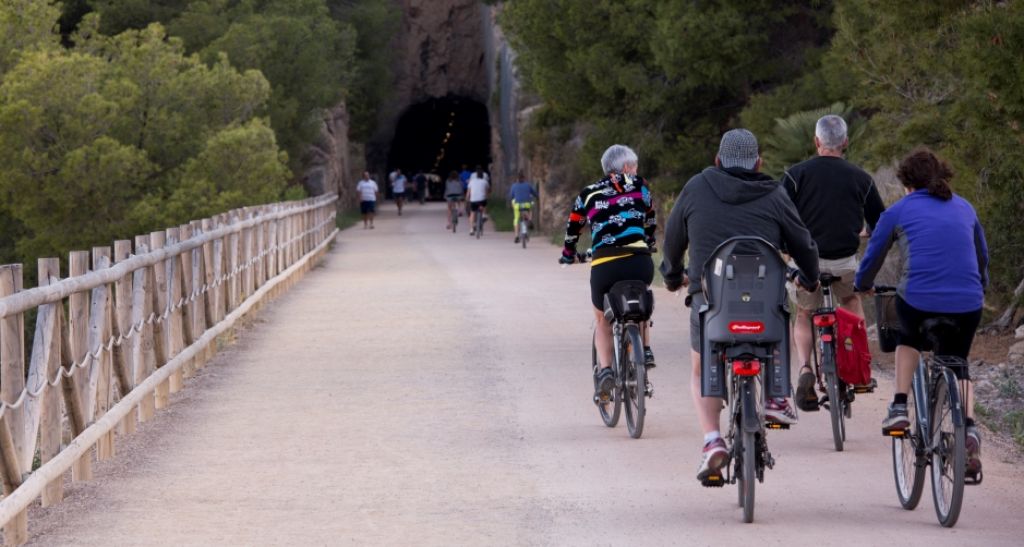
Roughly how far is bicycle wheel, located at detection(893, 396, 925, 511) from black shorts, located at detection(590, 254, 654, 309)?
2568mm

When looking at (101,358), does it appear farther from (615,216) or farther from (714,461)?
(714,461)

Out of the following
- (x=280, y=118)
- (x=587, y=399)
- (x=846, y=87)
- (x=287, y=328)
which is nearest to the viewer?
(x=587, y=399)

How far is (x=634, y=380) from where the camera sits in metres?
10.0

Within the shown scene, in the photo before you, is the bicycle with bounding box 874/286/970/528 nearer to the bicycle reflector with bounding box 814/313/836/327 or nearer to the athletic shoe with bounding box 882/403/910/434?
the athletic shoe with bounding box 882/403/910/434

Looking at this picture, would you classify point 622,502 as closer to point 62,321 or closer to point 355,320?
point 62,321

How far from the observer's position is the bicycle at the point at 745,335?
24.4ft

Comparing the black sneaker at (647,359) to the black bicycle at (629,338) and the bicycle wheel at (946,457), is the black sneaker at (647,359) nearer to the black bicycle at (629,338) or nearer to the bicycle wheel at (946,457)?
the black bicycle at (629,338)

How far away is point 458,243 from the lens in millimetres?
37250

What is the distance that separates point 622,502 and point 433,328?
30.9 ft

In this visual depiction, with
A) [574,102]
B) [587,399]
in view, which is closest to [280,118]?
[574,102]

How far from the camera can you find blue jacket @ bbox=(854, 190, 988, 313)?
750 centimetres

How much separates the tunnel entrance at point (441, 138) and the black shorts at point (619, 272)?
71.5 meters

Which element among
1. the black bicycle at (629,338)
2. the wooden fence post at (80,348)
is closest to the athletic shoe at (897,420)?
the black bicycle at (629,338)

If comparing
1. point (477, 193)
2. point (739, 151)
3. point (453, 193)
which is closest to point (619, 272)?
point (739, 151)
